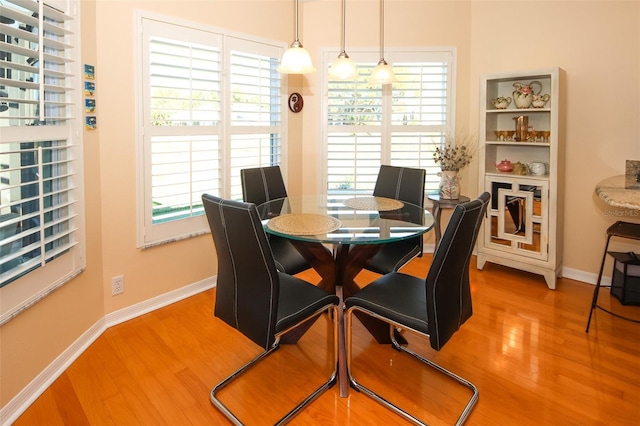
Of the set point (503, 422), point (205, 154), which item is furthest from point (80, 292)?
point (503, 422)

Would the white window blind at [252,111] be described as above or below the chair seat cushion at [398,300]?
above

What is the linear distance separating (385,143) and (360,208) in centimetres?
165

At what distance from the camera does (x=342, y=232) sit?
2.16 meters

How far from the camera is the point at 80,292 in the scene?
2.49 m

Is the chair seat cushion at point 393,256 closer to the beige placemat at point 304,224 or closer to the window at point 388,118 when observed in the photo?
the beige placemat at point 304,224

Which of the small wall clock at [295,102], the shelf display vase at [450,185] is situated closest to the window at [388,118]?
the small wall clock at [295,102]

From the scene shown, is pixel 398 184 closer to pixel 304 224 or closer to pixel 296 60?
pixel 304 224

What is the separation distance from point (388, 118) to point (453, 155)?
762 mm

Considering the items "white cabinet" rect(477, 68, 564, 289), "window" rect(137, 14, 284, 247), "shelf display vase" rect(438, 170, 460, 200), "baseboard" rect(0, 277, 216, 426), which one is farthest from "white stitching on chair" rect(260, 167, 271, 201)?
"white cabinet" rect(477, 68, 564, 289)

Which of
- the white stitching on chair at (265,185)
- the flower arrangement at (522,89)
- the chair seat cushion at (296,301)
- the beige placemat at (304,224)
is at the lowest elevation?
the chair seat cushion at (296,301)

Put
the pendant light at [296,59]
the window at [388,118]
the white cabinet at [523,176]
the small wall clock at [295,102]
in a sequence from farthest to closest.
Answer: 1. the window at [388,118]
2. the small wall clock at [295,102]
3. the white cabinet at [523,176]
4. the pendant light at [296,59]

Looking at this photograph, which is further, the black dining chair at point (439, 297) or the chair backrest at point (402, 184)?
the chair backrest at point (402, 184)

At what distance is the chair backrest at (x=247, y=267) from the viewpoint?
1.67 metres

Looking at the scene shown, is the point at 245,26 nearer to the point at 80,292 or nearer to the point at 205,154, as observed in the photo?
the point at 205,154
